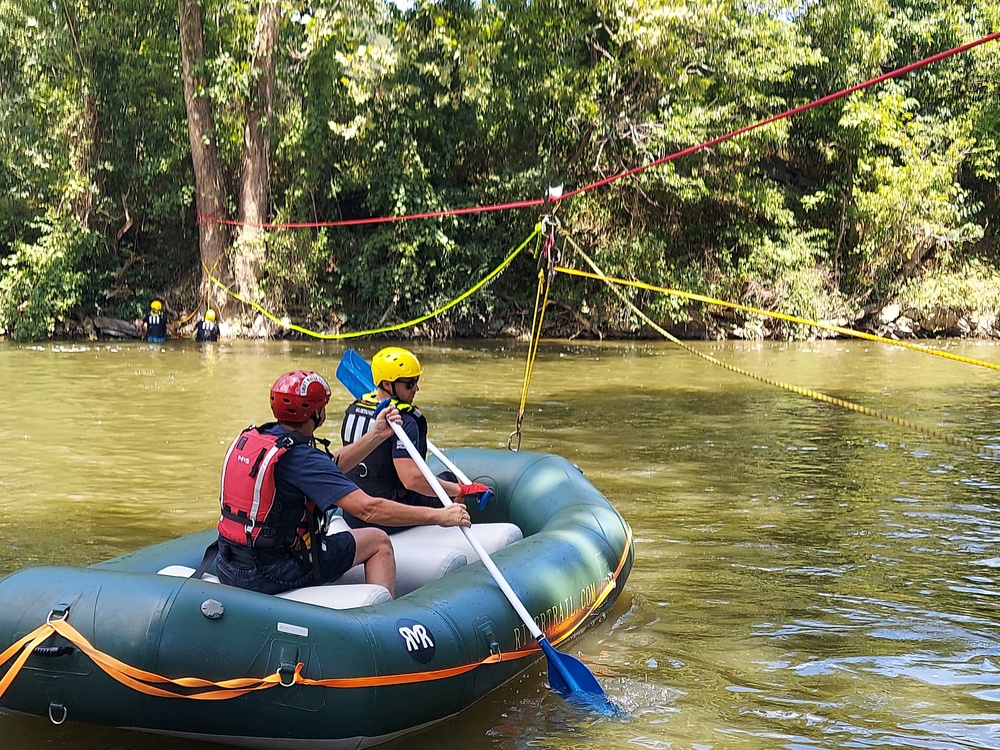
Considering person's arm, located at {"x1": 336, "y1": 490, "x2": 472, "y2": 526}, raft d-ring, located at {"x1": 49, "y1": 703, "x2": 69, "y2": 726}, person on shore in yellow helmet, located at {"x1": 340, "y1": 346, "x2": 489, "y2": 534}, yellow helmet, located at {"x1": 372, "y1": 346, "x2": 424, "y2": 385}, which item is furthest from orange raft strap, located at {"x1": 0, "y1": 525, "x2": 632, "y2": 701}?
yellow helmet, located at {"x1": 372, "y1": 346, "x2": 424, "y2": 385}

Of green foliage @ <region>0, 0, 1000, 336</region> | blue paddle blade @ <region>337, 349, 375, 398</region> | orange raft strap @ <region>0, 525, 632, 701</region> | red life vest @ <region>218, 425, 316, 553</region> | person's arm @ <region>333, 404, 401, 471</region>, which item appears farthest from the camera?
green foliage @ <region>0, 0, 1000, 336</region>

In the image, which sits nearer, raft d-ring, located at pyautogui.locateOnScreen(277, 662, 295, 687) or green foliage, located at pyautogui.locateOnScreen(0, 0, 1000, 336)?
raft d-ring, located at pyautogui.locateOnScreen(277, 662, 295, 687)

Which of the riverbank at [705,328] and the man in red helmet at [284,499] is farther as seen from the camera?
the riverbank at [705,328]

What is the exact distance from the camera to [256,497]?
3762 mm

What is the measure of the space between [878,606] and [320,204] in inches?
663

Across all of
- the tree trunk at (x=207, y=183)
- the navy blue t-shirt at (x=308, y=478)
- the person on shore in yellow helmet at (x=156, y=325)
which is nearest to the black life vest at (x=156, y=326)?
the person on shore in yellow helmet at (x=156, y=325)

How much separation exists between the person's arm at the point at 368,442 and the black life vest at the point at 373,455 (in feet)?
0.30

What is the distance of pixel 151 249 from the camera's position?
73.0 ft

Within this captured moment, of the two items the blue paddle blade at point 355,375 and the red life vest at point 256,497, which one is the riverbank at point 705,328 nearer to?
the blue paddle blade at point 355,375

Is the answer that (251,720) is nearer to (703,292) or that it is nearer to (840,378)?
(840,378)

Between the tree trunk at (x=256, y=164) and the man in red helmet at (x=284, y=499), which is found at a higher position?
the tree trunk at (x=256, y=164)

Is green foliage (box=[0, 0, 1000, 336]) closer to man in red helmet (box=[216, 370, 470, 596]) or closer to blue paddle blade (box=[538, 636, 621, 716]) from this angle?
blue paddle blade (box=[538, 636, 621, 716])

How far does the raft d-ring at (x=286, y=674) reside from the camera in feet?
11.3

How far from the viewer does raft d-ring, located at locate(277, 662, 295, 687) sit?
3430 mm
